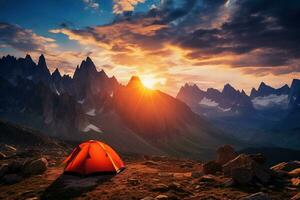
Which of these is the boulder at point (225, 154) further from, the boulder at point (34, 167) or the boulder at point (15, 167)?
the boulder at point (15, 167)

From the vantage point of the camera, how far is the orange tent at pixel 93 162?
2417 centimetres

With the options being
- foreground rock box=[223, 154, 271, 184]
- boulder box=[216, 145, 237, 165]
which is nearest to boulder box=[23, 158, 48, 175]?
boulder box=[216, 145, 237, 165]

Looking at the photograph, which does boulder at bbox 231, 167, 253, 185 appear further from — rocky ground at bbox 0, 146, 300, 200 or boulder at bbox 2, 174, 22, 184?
boulder at bbox 2, 174, 22, 184

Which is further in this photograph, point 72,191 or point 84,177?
point 84,177

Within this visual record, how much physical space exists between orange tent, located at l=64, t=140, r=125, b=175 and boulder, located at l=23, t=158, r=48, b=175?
2.41m

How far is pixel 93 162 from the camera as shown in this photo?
24.6m

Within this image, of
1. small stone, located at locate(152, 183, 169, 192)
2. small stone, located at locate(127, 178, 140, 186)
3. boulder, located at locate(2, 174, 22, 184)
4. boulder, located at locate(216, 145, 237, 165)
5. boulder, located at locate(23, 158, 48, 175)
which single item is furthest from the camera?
boulder, located at locate(216, 145, 237, 165)

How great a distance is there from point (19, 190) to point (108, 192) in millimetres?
6042

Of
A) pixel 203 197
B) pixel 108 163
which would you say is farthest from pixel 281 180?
pixel 108 163

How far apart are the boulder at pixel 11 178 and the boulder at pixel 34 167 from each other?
55.9 inches

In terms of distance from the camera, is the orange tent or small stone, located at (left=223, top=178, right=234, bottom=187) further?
the orange tent

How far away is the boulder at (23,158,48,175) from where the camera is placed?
82.7ft

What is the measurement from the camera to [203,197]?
16875 millimetres

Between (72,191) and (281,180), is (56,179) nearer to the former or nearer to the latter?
(72,191)
